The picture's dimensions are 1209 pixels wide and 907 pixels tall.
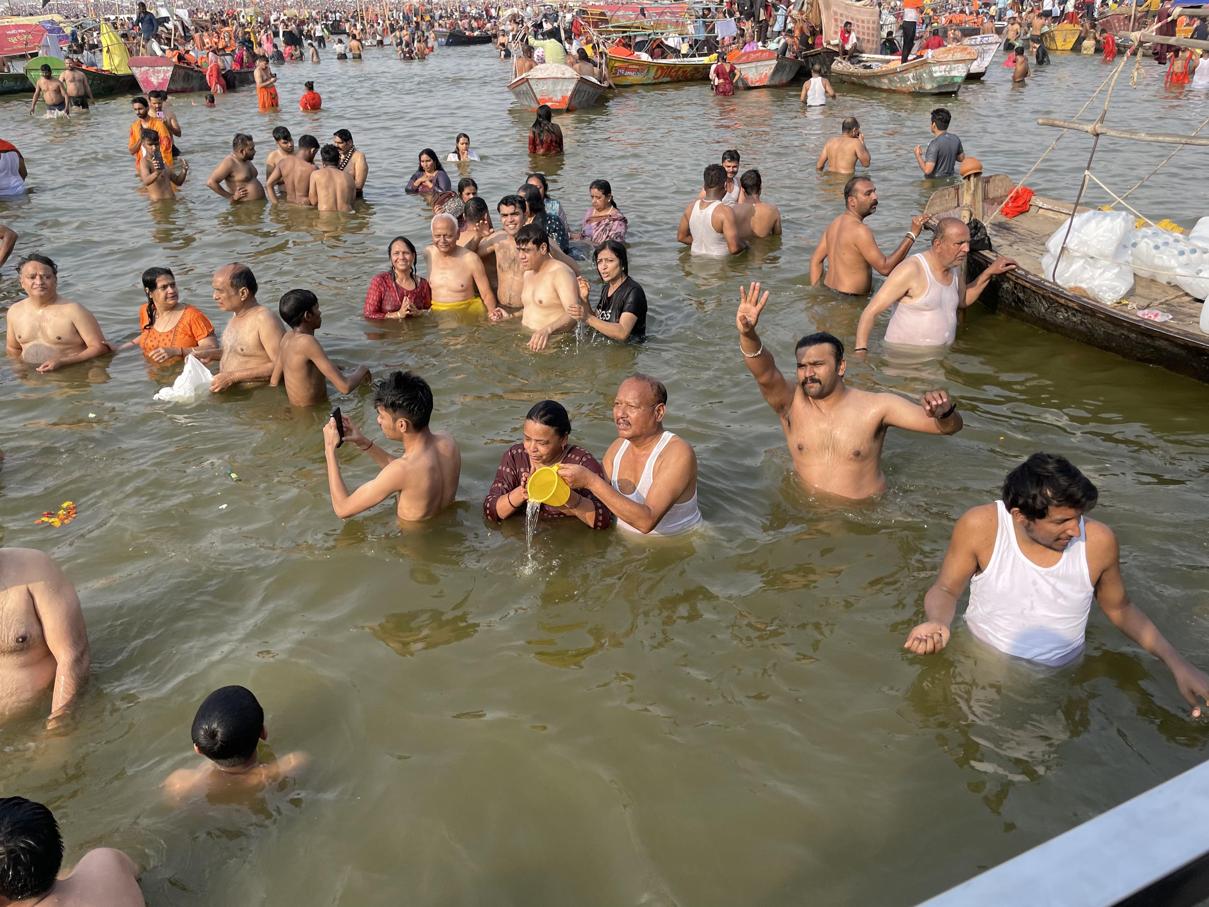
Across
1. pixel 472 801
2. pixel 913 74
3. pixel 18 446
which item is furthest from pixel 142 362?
pixel 913 74

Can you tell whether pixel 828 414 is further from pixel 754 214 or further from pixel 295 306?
pixel 754 214

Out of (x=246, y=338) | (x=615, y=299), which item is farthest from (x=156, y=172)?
(x=615, y=299)

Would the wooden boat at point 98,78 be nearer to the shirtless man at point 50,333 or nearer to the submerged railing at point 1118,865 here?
the shirtless man at point 50,333

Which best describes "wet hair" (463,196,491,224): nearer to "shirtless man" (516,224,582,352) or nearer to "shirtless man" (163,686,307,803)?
"shirtless man" (516,224,582,352)

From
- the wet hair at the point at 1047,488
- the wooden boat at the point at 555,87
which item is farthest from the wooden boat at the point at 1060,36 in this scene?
the wet hair at the point at 1047,488

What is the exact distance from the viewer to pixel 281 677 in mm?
4336

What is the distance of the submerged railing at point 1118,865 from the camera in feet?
2.93

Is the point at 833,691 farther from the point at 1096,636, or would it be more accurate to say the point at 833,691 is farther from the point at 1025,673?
the point at 1096,636

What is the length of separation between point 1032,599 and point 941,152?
37.5 ft

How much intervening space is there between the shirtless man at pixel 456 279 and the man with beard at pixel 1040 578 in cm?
569

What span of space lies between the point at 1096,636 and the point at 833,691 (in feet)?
4.32

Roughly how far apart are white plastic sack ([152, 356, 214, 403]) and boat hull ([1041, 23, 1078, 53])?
32.0 m

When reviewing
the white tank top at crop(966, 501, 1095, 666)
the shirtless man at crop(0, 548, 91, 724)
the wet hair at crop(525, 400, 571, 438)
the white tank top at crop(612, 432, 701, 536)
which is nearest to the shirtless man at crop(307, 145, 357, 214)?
the white tank top at crop(612, 432, 701, 536)

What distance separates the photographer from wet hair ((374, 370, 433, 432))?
187 inches
